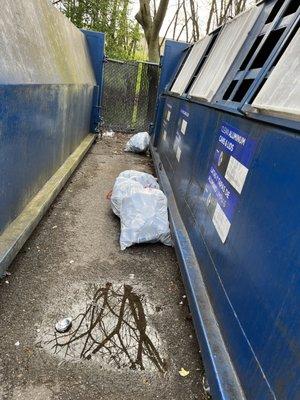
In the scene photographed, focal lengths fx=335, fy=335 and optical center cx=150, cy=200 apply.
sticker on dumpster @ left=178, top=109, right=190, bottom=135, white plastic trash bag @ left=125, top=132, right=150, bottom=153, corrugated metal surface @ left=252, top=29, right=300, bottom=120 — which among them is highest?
corrugated metal surface @ left=252, top=29, right=300, bottom=120

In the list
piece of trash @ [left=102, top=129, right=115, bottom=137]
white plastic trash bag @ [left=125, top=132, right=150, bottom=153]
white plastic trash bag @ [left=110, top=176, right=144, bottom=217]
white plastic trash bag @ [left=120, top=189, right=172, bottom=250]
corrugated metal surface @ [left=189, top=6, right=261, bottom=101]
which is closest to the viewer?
corrugated metal surface @ [left=189, top=6, right=261, bottom=101]

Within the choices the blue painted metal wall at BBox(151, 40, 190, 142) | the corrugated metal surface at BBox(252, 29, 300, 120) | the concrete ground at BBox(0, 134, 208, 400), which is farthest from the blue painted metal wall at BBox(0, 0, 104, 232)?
the blue painted metal wall at BBox(151, 40, 190, 142)

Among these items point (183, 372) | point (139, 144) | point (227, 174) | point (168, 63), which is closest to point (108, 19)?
point (168, 63)

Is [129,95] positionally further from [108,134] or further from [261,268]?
→ [261,268]

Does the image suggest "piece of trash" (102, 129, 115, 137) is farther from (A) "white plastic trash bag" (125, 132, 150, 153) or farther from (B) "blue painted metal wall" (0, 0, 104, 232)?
(B) "blue painted metal wall" (0, 0, 104, 232)

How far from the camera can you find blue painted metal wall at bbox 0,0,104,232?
2.40m

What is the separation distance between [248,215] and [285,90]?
674mm

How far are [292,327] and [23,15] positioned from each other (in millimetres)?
3122

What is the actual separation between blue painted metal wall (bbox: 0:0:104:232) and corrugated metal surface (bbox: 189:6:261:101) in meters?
1.56

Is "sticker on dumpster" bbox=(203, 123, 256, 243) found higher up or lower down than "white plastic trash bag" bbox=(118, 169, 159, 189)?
higher up

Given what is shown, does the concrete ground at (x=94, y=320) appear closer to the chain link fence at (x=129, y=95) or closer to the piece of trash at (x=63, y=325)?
the piece of trash at (x=63, y=325)

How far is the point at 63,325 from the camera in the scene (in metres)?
2.19

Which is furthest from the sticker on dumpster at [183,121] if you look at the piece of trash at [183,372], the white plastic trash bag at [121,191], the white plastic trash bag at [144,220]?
the piece of trash at [183,372]

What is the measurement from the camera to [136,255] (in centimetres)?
321
